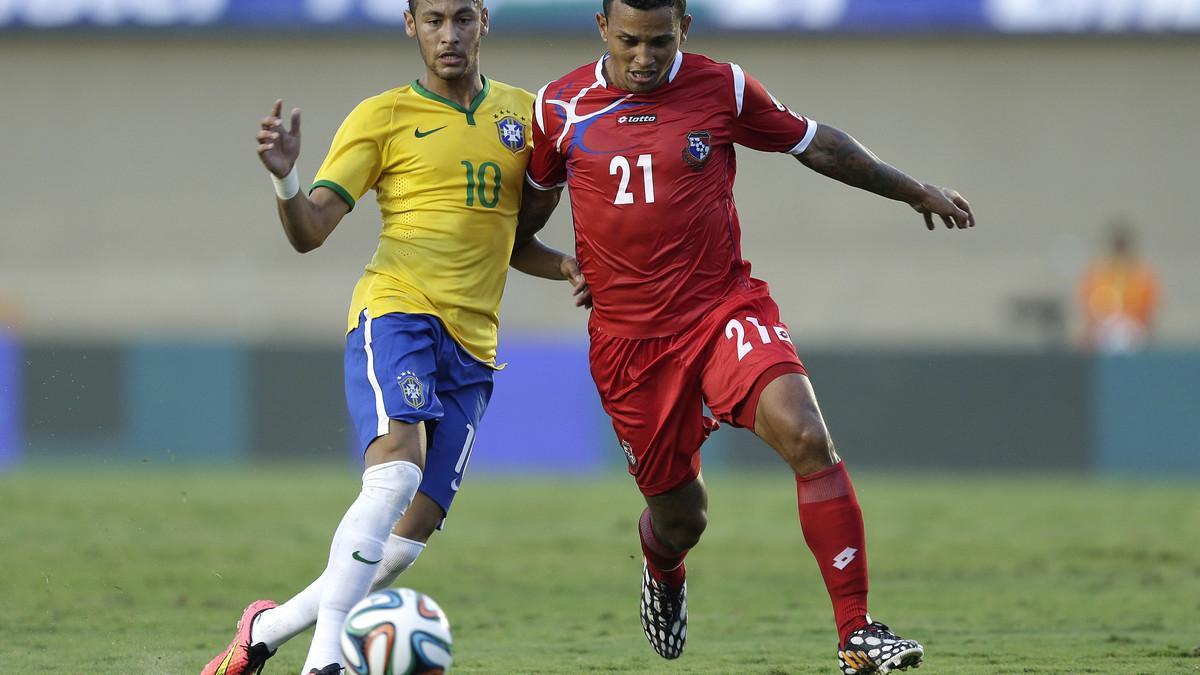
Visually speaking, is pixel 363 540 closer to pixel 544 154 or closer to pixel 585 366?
pixel 544 154

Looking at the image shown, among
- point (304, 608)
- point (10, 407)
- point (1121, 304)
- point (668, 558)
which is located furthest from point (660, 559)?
point (1121, 304)

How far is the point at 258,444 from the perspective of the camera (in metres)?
18.6

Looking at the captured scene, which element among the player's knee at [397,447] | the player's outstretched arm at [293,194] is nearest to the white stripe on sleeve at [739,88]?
the player's outstretched arm at [293,194]

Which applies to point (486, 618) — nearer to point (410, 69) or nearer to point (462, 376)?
point (462, 376)

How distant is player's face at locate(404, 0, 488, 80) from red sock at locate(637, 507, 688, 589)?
206 centimetres

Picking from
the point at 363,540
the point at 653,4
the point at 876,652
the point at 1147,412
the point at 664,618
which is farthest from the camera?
the point at 1147,412

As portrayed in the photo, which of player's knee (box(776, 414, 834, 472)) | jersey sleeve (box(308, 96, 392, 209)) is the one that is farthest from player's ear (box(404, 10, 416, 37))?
player's knee (box(776, 414, 834, 472))

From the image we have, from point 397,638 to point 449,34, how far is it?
8.04 ft

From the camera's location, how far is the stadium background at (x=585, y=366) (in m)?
9.07

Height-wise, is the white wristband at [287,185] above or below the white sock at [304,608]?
above

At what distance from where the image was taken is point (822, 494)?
597 cm

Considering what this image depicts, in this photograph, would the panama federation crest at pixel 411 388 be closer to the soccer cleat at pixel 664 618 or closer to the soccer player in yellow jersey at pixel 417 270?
the soccer player in yellow jersey at pixel 417 270

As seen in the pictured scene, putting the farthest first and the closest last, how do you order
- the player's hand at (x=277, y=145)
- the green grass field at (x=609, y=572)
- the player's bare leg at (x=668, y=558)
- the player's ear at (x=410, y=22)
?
1. the green grass field at (x=609, y=572)
2. the player's bare leg at (x=668, y=558)
3. the player's ear at (x=410, y=22)
4. the player's hand at (x=277, y=145)

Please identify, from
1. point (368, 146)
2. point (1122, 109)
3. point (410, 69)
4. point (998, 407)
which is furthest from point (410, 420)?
point (1122, 109)
